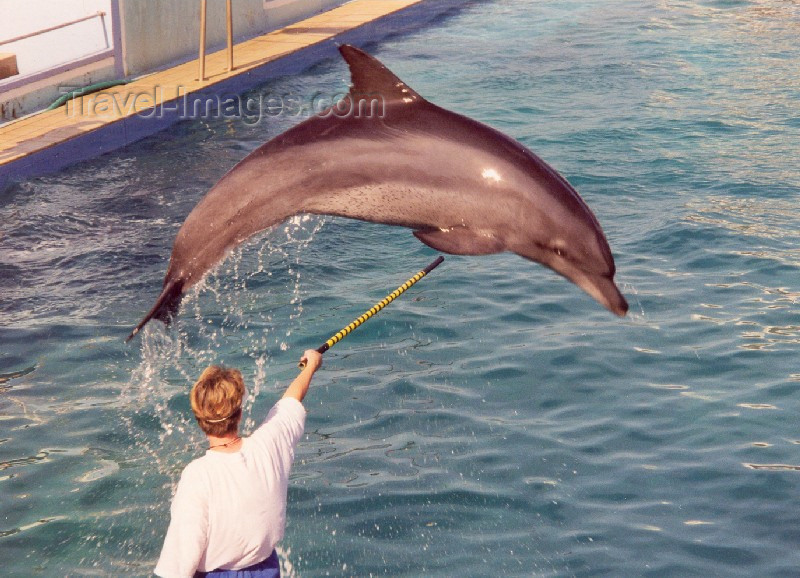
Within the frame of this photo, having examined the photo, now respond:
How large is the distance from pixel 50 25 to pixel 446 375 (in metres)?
9.94

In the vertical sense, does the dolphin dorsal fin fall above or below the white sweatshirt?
above

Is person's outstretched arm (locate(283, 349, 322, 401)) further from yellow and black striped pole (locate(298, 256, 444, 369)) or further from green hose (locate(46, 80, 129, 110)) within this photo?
green hose (locate(46, 80, 129, 110))

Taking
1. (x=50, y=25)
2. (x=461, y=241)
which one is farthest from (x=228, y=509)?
(x=50, y=25)

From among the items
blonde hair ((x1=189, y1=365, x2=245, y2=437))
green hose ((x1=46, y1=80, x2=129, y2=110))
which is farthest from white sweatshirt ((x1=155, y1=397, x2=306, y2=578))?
green hose ((x1=46, y1=80, x2=129, y2=110))

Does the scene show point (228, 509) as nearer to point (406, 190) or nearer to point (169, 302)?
point (169, 302)

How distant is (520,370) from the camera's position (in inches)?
313

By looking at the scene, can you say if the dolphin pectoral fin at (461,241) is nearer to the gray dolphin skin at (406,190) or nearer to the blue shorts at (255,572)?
the gray dolphin skin at (406,190)

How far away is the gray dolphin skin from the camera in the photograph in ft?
16.1

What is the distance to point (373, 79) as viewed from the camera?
4.99 meters

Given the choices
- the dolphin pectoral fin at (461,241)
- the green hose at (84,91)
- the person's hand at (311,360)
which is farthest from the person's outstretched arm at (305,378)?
the green hose at (84,91)

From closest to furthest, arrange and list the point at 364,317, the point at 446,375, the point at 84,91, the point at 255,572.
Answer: the point at 255,572 < the point at 364,317 < the point at 446,375 < the point at 84,91

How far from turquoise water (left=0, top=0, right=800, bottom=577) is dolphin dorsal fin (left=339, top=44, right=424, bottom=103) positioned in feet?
8.56

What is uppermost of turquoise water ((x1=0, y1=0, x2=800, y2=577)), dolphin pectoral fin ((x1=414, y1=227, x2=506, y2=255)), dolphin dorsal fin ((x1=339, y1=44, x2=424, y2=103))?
dolphin dorsal fin ((x1=339, y1=44, x2=424, y2=103))

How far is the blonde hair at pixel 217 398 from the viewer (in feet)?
12.3
